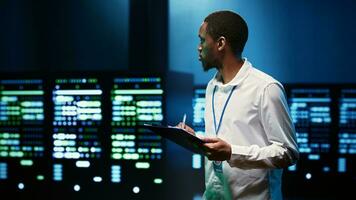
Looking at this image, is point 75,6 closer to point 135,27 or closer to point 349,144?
point 135,27

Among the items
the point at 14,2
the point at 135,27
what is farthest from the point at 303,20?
the point at 14,2

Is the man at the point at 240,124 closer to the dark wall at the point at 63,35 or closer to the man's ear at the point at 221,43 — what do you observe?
the man's ear at the point at 221,43

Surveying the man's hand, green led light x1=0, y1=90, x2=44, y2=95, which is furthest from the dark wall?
the man's hand

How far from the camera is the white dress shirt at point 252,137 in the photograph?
4.55 feet

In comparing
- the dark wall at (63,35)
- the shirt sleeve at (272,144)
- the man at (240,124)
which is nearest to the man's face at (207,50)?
the man at (240,124)

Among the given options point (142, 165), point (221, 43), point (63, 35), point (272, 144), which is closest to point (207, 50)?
point (221, 43)

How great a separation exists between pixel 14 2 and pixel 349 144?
228cm

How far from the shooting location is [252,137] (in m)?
1.46

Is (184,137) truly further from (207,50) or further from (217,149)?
(207,50)

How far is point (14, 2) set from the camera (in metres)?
3.18

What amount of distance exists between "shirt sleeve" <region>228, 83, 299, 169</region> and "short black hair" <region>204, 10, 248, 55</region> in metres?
0.19

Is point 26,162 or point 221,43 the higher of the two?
point 221,43

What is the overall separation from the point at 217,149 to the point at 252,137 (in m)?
0.16

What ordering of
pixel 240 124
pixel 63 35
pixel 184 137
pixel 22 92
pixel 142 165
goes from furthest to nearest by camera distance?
pixel 63 35 → pixel 22 92 → pixel 142 165 → pixel 240 124 → pixel 184 137
